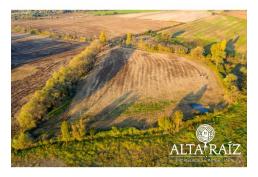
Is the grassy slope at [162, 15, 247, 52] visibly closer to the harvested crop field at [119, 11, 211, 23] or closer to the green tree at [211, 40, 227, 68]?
the green tree at [211, 40, 227, 68]

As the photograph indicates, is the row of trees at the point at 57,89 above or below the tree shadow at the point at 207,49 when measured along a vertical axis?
below

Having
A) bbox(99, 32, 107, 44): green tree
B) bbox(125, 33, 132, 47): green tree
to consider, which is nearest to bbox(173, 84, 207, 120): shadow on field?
bbox(125, 33, 132, 47): green tree

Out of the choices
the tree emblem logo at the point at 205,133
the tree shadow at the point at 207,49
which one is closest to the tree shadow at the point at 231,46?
the tree shadow at the point at 207,49

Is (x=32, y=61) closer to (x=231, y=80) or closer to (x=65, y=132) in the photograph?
(x=65, y=132)

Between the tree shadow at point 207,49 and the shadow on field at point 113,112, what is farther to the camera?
the tree shadow at point 207,49

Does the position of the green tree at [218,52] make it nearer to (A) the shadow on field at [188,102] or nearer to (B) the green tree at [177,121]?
(A) the shadow on field at [188,102]

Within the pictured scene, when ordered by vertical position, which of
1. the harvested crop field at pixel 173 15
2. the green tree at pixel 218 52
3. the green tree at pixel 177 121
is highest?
the harvested crop field at pixel 173 15

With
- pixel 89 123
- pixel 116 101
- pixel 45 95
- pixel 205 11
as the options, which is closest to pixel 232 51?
pixel 205 11
